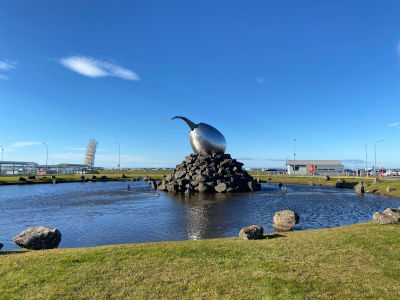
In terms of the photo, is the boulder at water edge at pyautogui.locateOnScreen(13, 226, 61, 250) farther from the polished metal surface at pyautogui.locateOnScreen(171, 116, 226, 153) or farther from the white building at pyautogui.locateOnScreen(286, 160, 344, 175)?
the white building at pyautogui.locateOnScreen(286, 160, 344, 175)

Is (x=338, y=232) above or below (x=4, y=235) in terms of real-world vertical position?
above

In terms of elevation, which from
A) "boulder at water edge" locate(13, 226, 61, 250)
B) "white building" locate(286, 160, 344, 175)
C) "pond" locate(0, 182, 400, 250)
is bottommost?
"pond" locate(0, 182, 400, 250)

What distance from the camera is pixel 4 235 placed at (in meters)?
16.2

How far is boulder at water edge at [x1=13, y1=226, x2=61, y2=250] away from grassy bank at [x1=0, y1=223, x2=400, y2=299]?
7.08ft

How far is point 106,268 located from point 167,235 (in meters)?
7.55

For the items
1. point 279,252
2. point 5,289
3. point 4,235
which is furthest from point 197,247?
point 4,235

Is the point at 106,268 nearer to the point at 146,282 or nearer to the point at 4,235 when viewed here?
the point at 146,282

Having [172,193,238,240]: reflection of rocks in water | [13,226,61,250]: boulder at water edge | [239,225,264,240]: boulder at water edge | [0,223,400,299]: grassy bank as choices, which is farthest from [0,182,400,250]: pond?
[0,223,400,299]: grassy bank

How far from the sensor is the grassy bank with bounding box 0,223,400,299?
6844 millimetres

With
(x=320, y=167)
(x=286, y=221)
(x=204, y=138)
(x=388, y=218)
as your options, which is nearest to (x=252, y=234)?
(x=286, y=221)

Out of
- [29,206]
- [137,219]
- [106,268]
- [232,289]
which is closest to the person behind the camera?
[232,289]

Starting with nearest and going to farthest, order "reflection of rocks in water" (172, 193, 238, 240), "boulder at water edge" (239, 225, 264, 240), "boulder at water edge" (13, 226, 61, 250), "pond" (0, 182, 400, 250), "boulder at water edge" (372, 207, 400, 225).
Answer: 1. "boulder at water edge" (13, 226, 61, 250)
2. "boulder at water edge" (239, 225, 264, 240)
3. "boulder at water edge" (372, 207, 400, 225)
4. "pond" (0, 182, 400, 250)
5. "reflection of rocks in water" (172, 193, 238, 240)

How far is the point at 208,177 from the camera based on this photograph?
44875mm

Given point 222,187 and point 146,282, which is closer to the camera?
point 146,282
